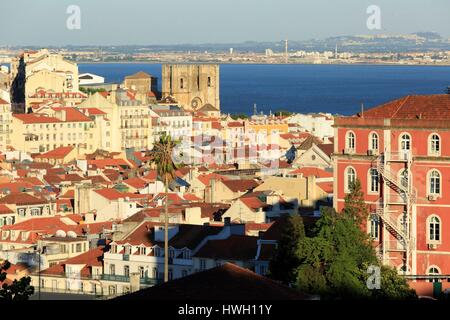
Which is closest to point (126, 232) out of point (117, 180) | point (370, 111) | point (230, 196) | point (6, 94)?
point (370, 111)

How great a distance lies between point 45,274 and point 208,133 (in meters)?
66.8

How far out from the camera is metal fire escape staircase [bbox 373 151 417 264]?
124 ft

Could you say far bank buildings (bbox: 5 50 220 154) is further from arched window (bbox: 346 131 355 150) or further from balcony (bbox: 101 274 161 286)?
arched window (bbox: 346 131 355 150)

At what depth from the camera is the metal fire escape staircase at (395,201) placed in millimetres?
37938

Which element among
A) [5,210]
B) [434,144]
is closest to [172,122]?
[5,210]

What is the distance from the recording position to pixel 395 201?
38.2 m

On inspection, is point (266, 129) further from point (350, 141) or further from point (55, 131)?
point (350, 141)

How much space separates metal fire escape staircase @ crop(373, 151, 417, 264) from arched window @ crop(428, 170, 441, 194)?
13.6 inches

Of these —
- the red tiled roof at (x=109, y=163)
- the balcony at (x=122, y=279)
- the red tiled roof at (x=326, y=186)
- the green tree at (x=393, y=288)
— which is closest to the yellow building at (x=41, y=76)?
the red tiled roof at (x=109, y=163)

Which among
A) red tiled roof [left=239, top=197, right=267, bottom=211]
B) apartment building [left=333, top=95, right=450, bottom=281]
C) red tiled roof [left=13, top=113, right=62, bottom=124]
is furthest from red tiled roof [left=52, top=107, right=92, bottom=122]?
apartment building [left=333, top=95, right=450, bottom=281]

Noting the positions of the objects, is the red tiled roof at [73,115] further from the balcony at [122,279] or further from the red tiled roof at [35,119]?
the balcony at [122,279]

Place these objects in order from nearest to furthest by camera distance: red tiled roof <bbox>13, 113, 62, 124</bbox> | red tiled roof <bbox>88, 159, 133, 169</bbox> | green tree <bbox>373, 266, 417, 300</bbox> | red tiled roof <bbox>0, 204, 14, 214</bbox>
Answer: green tree <bbox>373, 266, 417, 300</bbox> → red tiled roof <bbox>0, 204, 14, 214</bbox> → red tiled roof <bbox>88, 159, 133, 169</bbox> → red tiled roof <bbox>13, 113, 62, 124</bbox>

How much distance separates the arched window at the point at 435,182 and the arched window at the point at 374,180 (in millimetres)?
1134
